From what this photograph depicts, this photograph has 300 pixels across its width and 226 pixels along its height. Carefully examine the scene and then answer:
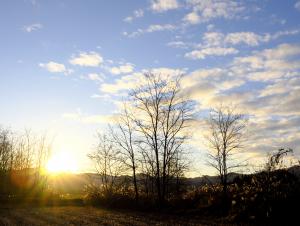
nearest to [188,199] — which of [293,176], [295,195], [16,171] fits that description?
[293,176]

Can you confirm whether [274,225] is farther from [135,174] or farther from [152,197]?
[135,174]

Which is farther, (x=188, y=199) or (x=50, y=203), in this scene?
(x=50, y=203)

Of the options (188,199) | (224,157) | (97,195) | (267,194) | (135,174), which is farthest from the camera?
(97,195)

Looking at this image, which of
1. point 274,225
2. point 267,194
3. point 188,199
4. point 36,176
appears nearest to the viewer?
point 274,225

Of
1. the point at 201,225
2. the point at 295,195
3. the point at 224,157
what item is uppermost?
the point at 224,157

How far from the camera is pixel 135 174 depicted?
141 feet

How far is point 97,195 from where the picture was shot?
155 ft

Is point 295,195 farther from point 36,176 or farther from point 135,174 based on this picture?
point 36,176

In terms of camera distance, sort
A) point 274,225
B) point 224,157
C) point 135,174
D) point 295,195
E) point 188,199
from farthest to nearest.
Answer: point 135,174
point 224,157
point 188,199
point 295,195
point 274,225

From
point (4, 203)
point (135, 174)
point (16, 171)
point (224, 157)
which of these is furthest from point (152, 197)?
point (16, 171)

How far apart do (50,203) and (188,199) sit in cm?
2199

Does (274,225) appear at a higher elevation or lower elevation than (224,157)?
lower

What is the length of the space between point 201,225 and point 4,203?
34852 millimetres

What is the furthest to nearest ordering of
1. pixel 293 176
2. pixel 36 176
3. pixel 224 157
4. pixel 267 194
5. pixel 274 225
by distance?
pixel 36 176 → pixel 224 157 → pixel 293 176 → pixel 267 194 → pixel 274 225
